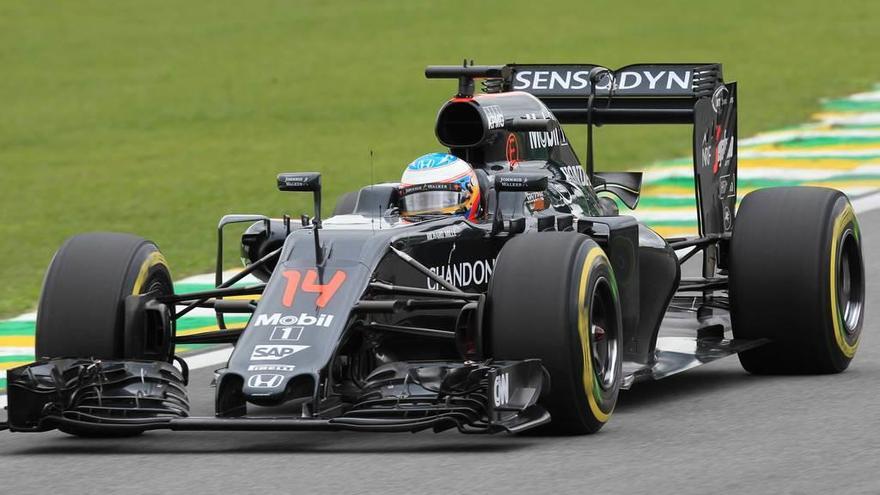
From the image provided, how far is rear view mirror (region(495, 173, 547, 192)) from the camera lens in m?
9.09

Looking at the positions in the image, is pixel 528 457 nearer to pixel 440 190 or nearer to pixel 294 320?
pixel 294 320

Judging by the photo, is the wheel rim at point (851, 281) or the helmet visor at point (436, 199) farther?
the wheel rim at point (851, 281)

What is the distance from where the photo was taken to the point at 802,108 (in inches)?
992

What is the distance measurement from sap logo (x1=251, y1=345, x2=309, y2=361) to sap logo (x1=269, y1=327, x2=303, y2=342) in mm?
57

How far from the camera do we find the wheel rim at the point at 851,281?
10.7 m

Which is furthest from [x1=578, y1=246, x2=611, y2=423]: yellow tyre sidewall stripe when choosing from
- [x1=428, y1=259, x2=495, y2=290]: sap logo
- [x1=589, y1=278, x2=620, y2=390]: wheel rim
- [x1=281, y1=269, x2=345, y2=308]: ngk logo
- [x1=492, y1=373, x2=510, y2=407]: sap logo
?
[x1=281, y1=269, x2=345, y2=308]: ngk logo

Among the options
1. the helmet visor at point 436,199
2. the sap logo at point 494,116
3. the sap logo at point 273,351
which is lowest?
the sap logo at point 273,351

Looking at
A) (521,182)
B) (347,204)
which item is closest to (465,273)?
(521,182)

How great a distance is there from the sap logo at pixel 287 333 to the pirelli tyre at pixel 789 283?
9.43 feet

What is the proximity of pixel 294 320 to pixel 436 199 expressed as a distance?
1502 mm

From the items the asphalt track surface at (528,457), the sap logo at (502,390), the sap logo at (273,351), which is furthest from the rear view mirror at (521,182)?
the sap logo at (273,351)

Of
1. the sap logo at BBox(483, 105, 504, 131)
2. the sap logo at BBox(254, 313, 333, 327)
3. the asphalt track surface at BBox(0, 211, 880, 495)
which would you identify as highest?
the sap logo at BBox(483, 105, 504, 131)

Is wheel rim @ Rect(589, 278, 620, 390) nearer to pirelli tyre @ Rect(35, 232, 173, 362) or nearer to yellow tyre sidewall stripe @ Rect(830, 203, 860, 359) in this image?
yellow tyre sidewall stripe @ Rect(830, 203, 860, 359)

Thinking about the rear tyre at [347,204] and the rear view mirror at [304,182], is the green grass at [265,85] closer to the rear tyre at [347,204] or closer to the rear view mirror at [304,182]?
the rear tyre at [347,204]
